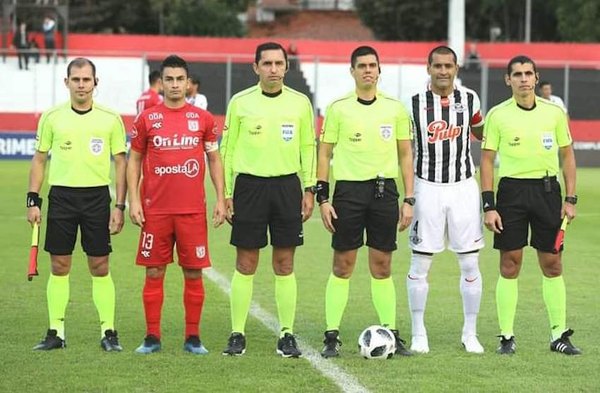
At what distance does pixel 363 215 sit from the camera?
8.77 m

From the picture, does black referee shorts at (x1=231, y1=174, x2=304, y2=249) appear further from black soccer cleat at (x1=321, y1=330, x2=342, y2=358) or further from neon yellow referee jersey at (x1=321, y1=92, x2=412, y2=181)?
black soccer cleat at (x1=321, y1=330, x2=342, y2=358)

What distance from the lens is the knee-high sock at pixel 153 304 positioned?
8719 mm

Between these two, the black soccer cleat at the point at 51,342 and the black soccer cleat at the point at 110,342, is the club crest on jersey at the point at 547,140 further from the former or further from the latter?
the black soccer cleat at the point at 51,342

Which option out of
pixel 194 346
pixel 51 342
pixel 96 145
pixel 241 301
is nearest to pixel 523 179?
pixel 241 301

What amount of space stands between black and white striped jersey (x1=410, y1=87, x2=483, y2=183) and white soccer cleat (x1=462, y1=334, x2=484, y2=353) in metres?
1.05

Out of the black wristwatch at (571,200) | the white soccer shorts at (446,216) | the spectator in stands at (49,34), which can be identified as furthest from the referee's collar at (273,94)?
the spectator in stands at (49,34)

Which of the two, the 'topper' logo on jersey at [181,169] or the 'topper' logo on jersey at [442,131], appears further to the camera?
the 'topper' logo on jersey at [442,131]

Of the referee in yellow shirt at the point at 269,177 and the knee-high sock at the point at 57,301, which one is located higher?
the referee in yellow shirt at the point at 269,177

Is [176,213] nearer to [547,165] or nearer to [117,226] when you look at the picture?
[117,226]

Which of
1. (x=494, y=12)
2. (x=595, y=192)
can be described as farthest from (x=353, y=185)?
(x=494, y=12)

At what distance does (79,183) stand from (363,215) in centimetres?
189

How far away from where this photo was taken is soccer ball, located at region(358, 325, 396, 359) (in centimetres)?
845

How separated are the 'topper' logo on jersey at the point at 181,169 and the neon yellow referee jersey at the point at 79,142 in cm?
37

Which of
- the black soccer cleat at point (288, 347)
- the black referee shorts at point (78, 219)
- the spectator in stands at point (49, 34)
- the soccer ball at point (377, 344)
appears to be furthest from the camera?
the spectator in stands at point (49, 34)
